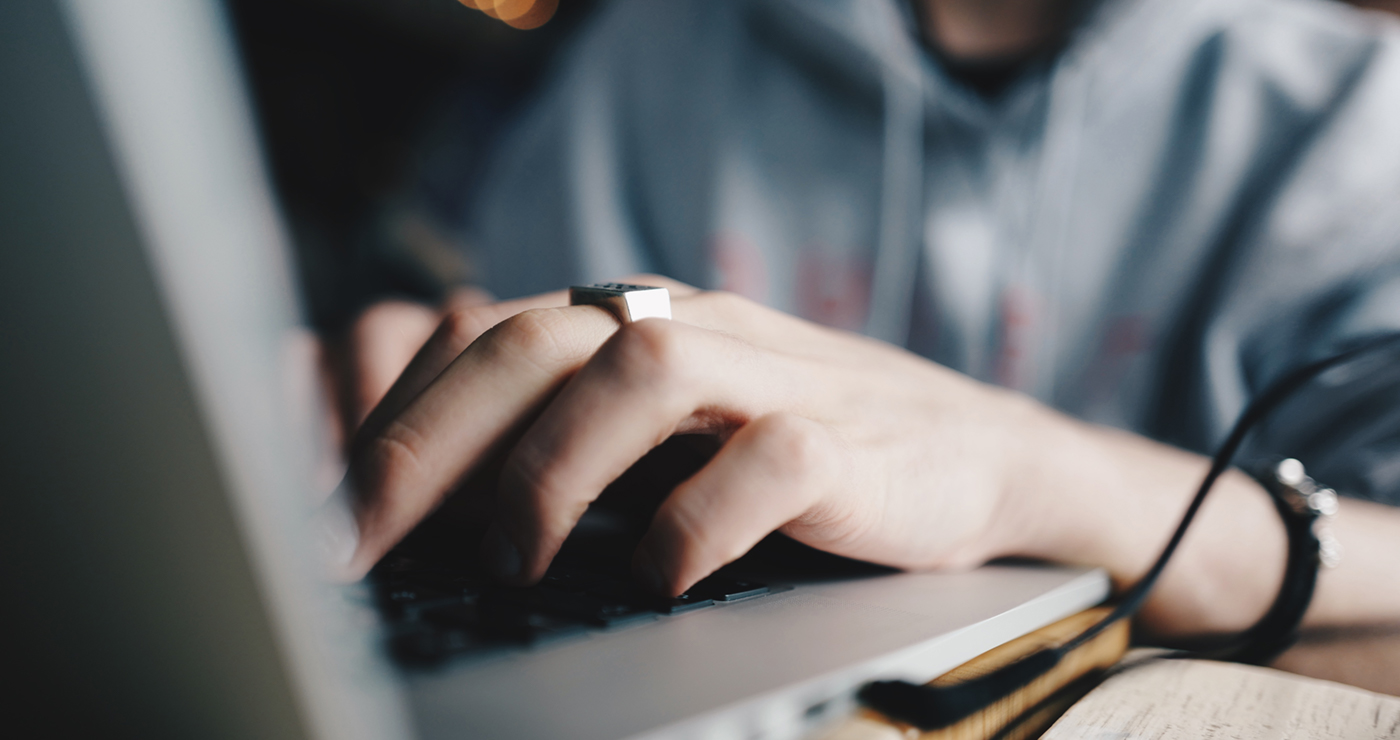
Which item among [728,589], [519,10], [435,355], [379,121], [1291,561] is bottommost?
[1291,561]

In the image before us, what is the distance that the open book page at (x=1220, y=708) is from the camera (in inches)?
8.6

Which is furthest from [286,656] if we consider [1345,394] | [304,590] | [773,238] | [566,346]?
[773,238]

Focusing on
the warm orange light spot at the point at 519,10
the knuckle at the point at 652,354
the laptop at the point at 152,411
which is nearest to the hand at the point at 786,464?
the knuckle at the point at 652,354

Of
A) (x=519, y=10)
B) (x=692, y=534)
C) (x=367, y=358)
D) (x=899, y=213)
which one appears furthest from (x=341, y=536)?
(x=519, y=10)

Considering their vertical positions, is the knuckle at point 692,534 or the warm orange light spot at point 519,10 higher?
the warm orange light spot at point 519,10

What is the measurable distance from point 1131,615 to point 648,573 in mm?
250

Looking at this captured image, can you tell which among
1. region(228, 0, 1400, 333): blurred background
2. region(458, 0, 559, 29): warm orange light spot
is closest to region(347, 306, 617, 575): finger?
region(228, 0, 1400, 333): blurred background

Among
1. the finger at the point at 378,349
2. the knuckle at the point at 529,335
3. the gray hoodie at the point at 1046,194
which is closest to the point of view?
the knuckle at the point at 529,335

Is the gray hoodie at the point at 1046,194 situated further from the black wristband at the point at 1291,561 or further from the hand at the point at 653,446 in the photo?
the hand at the point at 653,446

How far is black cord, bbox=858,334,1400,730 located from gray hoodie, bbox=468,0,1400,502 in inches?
10.2

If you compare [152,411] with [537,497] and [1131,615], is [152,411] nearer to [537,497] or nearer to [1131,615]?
[537,497]

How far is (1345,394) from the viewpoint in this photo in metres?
0.55

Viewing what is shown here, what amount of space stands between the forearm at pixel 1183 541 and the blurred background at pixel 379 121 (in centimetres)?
172

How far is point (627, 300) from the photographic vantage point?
12.8 inches
